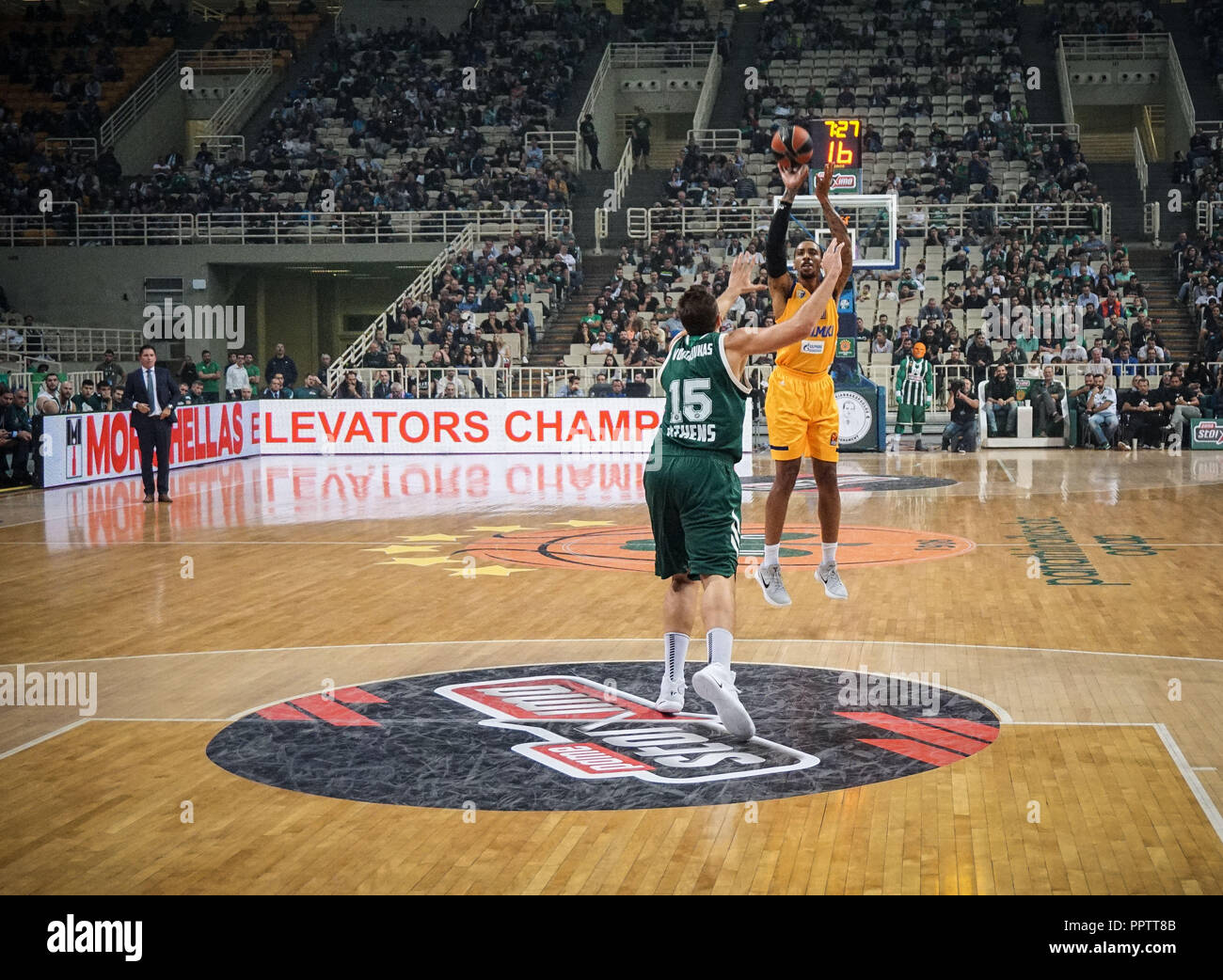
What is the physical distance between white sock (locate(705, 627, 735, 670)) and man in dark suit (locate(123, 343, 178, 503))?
11.8m

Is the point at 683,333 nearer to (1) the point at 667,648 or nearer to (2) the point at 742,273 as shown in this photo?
(2) the point at 742,273

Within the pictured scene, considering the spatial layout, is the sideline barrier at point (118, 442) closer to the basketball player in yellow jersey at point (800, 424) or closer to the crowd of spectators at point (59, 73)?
the basketball player in yellow jersey at point (800, 424)

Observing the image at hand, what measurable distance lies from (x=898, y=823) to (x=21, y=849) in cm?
304

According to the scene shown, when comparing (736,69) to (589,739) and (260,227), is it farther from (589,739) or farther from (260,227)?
(589,739)

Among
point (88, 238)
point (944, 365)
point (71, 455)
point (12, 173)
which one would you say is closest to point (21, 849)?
point (71, 455)

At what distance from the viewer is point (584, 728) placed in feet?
21.4

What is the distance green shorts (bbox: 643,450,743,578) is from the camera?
6.41 m

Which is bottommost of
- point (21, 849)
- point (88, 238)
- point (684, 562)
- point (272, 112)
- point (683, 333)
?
point (21, 849)

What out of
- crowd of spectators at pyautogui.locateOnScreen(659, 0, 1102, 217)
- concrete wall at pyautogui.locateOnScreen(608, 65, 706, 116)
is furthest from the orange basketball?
concrete wall at pyautogui.locateOnScreen(608, 65, 706, 116)

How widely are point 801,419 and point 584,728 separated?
3509 mm

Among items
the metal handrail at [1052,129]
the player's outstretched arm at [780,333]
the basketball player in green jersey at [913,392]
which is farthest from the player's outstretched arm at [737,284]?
the metal handrail at [1052,129]

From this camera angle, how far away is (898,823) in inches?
205

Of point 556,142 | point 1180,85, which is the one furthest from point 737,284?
point 1180,85

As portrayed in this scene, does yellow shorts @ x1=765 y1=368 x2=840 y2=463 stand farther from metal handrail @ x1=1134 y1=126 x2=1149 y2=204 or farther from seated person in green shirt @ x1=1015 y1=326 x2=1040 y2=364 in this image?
metal handrail @ x1=1134 y1=126 x2=1149 y2=204
